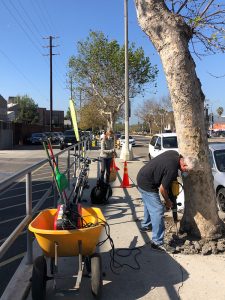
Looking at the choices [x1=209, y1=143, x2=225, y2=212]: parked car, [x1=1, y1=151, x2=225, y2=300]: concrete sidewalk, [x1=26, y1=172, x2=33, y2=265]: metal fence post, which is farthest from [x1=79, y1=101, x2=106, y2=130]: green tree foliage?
[x1=26, y1=172, x2=33, y2=265]: metal fence post

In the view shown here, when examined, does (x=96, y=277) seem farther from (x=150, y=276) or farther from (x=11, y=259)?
(x=11, y=259)

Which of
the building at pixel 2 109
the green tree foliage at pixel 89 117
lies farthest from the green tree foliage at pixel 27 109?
the building at pixel 2 109

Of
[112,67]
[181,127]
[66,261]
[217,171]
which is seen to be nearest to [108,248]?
[66,261]

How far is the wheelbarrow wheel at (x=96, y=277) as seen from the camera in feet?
14.0

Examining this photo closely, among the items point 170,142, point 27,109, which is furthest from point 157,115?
point 170,142

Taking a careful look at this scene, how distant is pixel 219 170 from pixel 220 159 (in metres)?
0.45

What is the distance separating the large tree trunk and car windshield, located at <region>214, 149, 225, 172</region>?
3.38 metres

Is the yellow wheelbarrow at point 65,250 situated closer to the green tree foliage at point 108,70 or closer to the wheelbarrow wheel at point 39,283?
the wheelbarrow wheel at point 39,283

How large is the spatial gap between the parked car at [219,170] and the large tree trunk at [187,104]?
258 cm

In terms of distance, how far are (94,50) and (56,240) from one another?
124 ft

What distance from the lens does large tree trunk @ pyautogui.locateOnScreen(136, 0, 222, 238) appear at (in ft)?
20.1

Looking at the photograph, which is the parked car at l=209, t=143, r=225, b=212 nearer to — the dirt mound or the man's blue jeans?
the dirt mound

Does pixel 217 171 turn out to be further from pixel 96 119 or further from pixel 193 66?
pixel 96 119

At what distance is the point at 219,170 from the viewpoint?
946 centimetres
